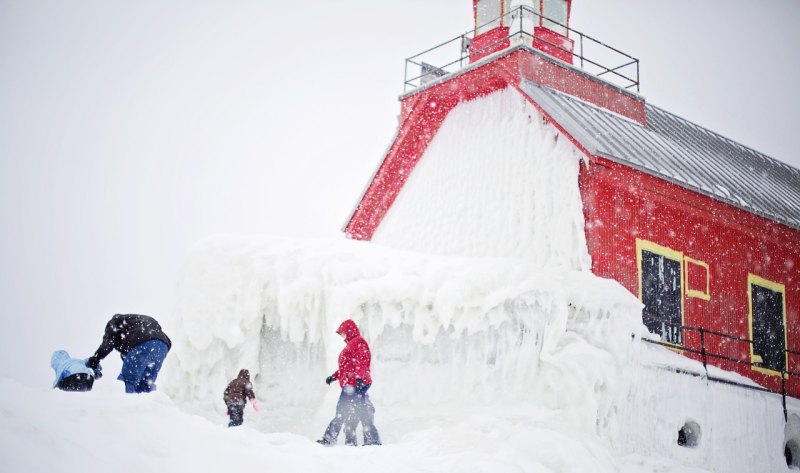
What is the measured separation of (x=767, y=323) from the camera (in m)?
15.2

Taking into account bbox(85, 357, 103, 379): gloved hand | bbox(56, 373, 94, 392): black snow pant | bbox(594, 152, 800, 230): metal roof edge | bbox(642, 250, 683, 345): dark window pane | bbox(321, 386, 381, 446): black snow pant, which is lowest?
bbox(321, 386, 381, 446): black snow pant

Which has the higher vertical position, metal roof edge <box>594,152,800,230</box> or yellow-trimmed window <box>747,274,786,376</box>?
metal roof edge <box>594,152,800,230</box>

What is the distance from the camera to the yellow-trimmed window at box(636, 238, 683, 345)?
41.8 feet

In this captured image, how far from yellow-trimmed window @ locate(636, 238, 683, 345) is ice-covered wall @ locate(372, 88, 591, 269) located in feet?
4.65

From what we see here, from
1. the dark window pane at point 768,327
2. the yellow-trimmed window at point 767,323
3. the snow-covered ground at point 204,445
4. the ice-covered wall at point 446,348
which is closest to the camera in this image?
the snow-covered ground at point 204,445

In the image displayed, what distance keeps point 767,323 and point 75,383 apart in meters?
12.8

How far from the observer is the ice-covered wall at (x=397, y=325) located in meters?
10.0

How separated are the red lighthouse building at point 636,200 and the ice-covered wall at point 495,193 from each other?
0.21ft

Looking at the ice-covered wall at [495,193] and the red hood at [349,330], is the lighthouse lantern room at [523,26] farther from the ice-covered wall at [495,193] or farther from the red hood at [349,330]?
the red hood at [349,330]

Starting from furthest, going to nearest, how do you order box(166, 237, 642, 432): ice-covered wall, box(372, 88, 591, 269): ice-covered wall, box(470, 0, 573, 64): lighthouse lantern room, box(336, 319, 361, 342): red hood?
1. box(470, 0, 573, 64): lighthouse lantern room
2. box(372, 88, 591, 269): ice-covered wall
3. box(166, 237, 642, 432): ice-covered wall
4. box(336, 319, 361, 342): red hood

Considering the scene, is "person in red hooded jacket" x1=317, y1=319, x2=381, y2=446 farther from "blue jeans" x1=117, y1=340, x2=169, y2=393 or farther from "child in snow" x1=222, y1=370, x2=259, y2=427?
"blue jeans" x1=117, y1=340, x2=169, y2=393

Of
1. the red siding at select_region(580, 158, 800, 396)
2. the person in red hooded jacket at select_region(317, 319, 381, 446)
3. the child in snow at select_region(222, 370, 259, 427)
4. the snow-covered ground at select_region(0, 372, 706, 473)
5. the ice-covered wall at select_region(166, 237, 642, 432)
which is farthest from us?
the red siding at select_region(580, 158, 800, 396)

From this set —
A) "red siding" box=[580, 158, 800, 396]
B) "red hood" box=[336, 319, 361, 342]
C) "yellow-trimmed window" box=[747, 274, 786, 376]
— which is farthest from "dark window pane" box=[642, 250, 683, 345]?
"red hood" box=[336, 319, 361, 342]

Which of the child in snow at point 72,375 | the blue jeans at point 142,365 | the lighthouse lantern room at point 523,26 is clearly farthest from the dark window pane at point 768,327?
the child in snow at point 72,375
